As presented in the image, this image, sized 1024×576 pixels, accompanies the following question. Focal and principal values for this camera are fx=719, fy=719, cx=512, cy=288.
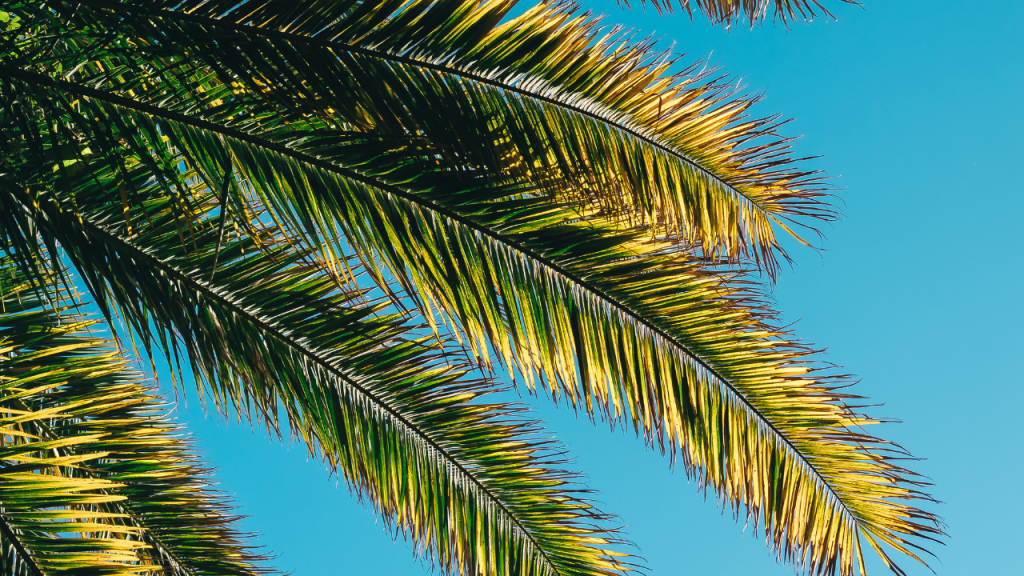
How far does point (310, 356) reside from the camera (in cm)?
275

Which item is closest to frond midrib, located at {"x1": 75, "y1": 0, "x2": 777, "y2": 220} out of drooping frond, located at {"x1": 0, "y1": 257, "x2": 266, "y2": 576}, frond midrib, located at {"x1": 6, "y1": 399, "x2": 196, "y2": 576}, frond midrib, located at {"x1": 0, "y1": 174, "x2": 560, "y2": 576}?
frond midrib, located at {"x1": 0, "y1": 174, "x2": 560, "y2": 576}

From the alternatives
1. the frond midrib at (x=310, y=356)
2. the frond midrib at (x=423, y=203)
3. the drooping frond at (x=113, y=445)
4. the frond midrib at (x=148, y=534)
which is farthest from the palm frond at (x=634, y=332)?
the frond midrib at (x=148, y=534)

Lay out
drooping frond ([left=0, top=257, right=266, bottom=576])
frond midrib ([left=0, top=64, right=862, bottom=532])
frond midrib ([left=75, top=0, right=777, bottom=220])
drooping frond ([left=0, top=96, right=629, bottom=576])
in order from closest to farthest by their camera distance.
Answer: frond midrib ([left=75, top=0, right=777, bottom=220]) < frond midrib ([left=0, top=64, right=862, bottom=532]) < drooping frond ([left=0, top=96, right=629, bottom=576]) < drooping frond ([left=0, top=257, right=266, bottom=576])

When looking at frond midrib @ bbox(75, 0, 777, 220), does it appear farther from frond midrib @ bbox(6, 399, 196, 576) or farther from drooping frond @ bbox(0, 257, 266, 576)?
frond midrib @ bbox(6, 399, 196, 576)

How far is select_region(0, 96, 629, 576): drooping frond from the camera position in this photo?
2383 millimetres

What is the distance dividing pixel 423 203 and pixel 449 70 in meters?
0.45

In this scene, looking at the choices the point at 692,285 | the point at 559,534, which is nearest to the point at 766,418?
the point at 692,285

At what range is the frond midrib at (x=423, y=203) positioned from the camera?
201 cm

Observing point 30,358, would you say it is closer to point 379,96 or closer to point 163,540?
point 163,540

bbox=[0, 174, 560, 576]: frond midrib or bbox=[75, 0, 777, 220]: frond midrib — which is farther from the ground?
bbox=[75, 0, 777, 220]: frond midrib

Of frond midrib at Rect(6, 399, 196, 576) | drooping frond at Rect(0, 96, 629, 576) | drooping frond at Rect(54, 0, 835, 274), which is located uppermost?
drooping frond at Rect(54, 0, 835, 274)

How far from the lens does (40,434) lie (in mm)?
2721

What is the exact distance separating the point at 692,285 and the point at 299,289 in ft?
4.89

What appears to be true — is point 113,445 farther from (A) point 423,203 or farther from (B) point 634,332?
(B) point 634,332
